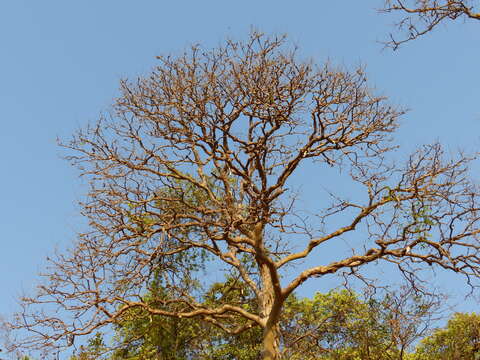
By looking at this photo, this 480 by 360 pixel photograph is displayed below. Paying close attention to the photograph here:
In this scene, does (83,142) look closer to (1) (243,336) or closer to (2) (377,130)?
(2) (377,130)

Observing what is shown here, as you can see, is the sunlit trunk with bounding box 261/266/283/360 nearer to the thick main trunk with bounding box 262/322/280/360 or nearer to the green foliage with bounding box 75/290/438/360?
the thick main trunk with bounding box 262/322/280/360

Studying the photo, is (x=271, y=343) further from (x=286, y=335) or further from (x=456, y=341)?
(x=456, y=341)

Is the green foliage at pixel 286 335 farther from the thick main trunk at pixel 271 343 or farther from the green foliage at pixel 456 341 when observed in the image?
the green foliage at pixel 456 341

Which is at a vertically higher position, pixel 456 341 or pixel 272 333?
pixel 456 341

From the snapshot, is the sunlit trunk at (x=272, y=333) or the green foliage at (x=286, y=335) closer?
the sunlit trunk at (x=272, y=333)

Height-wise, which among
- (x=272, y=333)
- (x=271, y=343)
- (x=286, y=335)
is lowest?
(x=271, y=343)

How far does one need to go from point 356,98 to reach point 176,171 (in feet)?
15.0

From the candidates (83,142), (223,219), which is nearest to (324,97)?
(223,219)

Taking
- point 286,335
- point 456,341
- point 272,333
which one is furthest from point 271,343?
point 456,341

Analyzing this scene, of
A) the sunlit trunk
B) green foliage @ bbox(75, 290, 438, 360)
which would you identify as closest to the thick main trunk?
the sunlit trunk

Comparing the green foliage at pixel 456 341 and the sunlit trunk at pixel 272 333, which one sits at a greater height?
the green foliage at pixel 456 341

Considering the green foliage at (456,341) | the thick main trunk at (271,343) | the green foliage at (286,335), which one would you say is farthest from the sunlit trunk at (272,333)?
the green foliage at (456,341)

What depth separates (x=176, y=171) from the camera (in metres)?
13.1

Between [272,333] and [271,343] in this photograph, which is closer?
[271,343]
